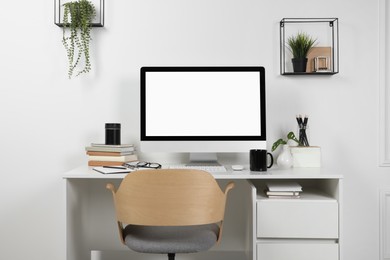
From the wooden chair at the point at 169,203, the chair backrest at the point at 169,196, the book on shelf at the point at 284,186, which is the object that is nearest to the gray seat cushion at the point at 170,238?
the wooden chair at the point at 169,203

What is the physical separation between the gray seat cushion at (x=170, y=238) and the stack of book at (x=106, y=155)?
1.65 feet

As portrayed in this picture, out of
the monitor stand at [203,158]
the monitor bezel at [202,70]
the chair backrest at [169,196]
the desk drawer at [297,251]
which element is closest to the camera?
the chair backrest at [169,196]

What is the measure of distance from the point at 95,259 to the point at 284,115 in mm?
1433

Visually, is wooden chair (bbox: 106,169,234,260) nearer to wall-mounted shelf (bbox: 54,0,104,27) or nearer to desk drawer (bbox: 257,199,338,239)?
desk drawer (bbox: 257,199,338,239)

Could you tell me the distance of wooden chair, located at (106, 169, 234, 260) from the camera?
182 centimetres

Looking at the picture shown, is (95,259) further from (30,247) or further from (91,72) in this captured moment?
(91,72)

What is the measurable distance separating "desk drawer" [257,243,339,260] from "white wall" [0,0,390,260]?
0.64 meters

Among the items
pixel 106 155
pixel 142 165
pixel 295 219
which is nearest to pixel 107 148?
pixel 106 155

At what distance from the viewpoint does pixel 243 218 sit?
2.73m

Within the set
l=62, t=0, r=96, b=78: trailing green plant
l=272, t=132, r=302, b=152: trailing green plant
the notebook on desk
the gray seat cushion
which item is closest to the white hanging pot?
l=272, t=132, r=302, b=152: trailing green plant

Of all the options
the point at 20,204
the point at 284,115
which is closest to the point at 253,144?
the point at 284,115

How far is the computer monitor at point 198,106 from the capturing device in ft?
8.05

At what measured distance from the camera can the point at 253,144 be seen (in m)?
2.45

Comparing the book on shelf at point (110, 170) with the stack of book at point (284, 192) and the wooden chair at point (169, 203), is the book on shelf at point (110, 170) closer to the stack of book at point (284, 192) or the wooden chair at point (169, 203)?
the wooden chair at point (169, 203)
